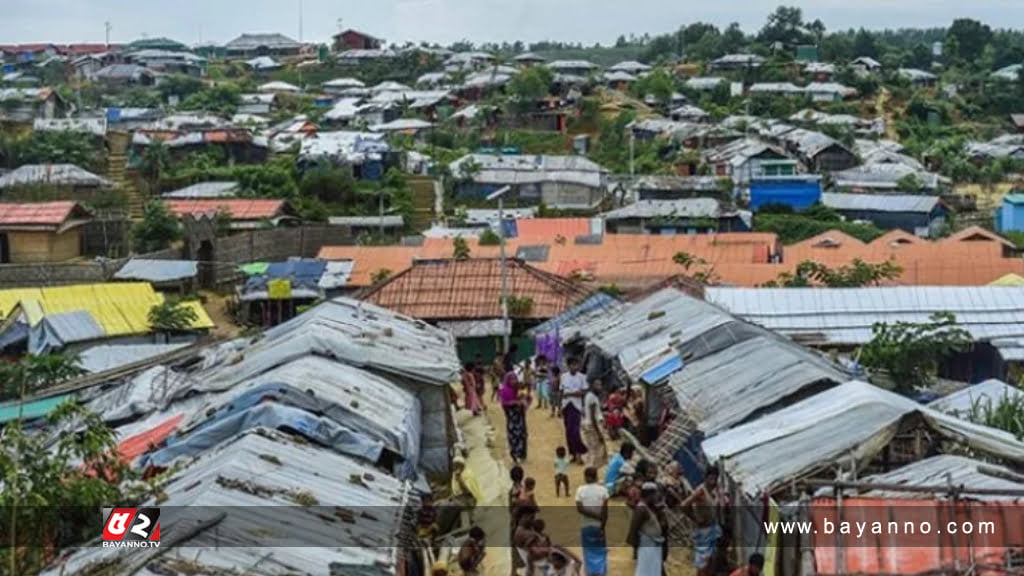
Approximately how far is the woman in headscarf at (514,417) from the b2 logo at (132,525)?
5.54 meters

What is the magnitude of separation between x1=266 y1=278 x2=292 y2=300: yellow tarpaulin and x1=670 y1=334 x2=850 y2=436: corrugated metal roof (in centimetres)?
1464

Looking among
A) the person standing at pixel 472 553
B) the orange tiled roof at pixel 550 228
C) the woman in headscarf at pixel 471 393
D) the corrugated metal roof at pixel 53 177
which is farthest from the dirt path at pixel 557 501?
the corrugated metal roof at pixel 53 177

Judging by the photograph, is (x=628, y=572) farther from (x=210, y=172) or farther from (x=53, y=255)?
(x=210, y=172)

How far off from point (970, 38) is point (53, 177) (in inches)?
2022

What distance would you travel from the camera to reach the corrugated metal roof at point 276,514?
7535mm

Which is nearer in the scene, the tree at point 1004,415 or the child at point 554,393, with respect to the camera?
the tree at point 1004,415

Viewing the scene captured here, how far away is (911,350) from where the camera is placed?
1619 centimetres

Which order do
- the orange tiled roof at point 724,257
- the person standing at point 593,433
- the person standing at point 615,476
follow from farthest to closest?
1. the orange tiled roof at point 724,257
2. the person standing at point 593,433
3. the person standing at point 615,476

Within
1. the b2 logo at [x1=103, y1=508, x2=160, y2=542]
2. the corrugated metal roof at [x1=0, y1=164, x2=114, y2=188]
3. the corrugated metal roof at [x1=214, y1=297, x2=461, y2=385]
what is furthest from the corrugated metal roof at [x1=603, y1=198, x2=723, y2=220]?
the b2 logo at [x1=103, y1=508, x2=160, y2=542]

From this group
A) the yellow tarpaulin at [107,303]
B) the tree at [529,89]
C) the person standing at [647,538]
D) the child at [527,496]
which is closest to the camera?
the person standing at [647,538]

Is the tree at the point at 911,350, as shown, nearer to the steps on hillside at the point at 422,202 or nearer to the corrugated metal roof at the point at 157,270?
the corrugated metal roof at the point at 157,270

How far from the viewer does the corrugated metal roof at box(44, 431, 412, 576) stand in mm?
7535

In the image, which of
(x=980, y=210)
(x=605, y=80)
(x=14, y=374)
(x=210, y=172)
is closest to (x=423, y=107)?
(x=605, y=80)

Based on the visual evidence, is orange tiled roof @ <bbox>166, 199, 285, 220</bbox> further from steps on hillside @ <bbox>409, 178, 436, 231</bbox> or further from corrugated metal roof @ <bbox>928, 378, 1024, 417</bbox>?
corrugated metal roof @ <bbox>928, 378, 1024, 417</bbox>
